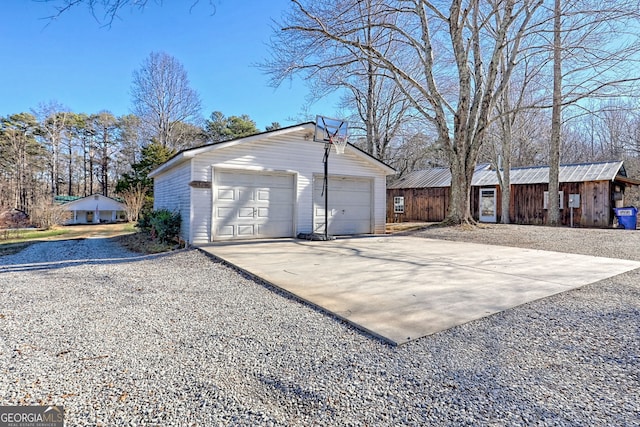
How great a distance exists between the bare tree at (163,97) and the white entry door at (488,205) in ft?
68.2

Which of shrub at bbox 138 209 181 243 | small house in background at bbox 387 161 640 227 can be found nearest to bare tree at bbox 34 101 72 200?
shrub at bbox 138 209 181 243

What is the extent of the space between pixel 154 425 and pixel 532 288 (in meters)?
4.25

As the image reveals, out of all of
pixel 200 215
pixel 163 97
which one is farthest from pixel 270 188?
pixel 163 97

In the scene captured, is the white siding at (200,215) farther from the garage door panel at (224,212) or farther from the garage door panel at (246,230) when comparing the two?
the garage door panel at (246,230)

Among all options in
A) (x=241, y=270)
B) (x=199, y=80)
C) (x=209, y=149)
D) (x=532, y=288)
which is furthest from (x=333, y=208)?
(x=199, y=80)

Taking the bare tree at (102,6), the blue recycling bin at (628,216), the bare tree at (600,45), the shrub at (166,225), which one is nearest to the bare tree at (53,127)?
the shrub at (166,225)

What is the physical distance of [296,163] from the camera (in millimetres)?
9391

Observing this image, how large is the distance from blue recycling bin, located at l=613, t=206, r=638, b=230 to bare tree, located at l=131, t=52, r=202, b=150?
25.7 m

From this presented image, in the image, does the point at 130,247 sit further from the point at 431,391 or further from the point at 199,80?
the point at 199,80

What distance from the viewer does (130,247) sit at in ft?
29.5

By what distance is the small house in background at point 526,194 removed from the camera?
14562 millimetres

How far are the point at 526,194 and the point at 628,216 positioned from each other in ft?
13.6

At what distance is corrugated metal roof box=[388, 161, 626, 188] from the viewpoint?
48.2 feet

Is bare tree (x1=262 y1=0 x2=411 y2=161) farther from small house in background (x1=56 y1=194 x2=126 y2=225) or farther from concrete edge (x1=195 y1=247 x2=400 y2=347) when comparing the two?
small house in background (x1=56 y1=194 x2=126 y2=225)
